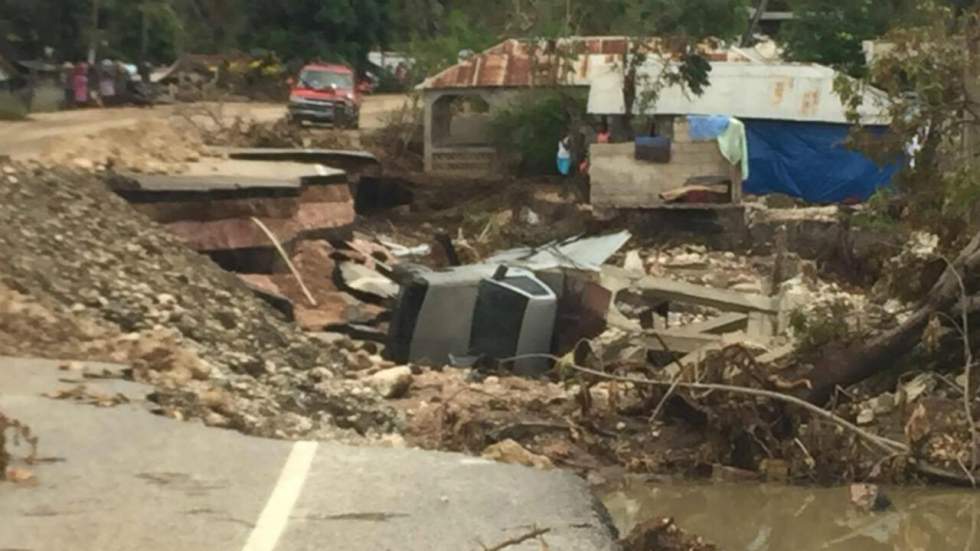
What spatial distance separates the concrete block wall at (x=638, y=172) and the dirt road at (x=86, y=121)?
333 inches

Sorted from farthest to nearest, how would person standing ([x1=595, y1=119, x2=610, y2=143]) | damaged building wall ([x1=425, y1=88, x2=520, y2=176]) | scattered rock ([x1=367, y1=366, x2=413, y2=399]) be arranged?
damaged building wall ([x1=425, y1=88, x2=520, y2=176]) < person standing ([x1=595, y1=119, x2=610, y2=143]) < scattered rock ([x1=367, y1=366, x2=413, y2=399])

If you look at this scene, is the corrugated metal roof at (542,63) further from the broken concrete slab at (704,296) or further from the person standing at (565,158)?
the broken concrete slab at (704,296)

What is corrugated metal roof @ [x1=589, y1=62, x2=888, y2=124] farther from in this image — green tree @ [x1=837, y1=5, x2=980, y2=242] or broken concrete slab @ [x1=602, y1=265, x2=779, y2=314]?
green tree @ [x1=837, y1=5, x2=980, y2=242]

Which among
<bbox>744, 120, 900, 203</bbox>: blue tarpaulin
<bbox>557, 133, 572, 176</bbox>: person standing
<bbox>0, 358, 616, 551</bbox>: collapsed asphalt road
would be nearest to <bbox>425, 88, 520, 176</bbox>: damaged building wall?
<bbox>557, 133, 572, 176</bbox>: person standing

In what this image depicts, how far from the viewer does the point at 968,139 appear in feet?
43.3

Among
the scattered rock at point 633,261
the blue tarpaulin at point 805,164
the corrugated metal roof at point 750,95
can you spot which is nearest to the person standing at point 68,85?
the corrugated metal roof at point 750,95

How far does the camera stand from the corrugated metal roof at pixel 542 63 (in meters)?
34.0

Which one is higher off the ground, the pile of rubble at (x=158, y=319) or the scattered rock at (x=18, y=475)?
the scattered rock at (x=18, y=475)

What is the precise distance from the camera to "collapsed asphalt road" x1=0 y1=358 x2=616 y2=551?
5.78 meters

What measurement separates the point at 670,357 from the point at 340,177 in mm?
10926

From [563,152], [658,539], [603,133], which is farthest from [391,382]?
[603,133]

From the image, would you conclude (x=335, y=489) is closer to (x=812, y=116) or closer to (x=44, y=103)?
(x=812, y=116)

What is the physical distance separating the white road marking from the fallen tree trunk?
18.8 ft

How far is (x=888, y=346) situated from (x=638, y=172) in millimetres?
14863
